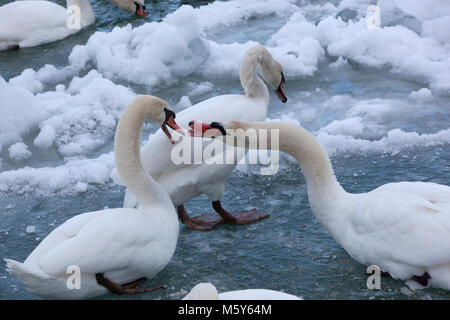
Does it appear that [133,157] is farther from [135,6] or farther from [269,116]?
[135,6]

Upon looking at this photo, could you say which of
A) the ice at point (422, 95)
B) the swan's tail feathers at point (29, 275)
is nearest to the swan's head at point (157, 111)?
the swan's tail feathers at point (29, 275)

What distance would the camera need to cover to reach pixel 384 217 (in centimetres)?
376

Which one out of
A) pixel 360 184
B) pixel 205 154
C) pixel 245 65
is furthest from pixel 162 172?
pixel 360 184

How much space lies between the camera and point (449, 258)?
3.55 m

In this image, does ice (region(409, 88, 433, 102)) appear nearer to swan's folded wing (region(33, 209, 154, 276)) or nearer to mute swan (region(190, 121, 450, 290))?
mute swan (region(190, 121, 450, 290))

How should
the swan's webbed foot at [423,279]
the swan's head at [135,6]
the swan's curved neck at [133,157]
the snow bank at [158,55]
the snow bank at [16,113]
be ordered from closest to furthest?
the swan's webbed foot at [423,279]
the swan's curved neck at [133,157]
the snow bank at [16,113]
the snow bank at [158,55]
the swan's head at [135,6]


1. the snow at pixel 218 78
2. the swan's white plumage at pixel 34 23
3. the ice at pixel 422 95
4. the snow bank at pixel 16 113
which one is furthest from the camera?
the swan's white plumage at pixel 34 23

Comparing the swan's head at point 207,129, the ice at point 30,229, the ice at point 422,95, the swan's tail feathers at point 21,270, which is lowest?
the ice at point 30,229

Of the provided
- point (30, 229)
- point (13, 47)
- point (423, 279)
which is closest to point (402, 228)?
point (423, 279)

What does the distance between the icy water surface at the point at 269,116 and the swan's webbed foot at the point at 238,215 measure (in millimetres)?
96

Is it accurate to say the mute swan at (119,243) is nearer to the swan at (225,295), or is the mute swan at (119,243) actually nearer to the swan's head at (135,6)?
the swan at (225,295)

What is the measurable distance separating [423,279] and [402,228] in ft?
1.04

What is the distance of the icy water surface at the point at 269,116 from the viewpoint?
428 cm
